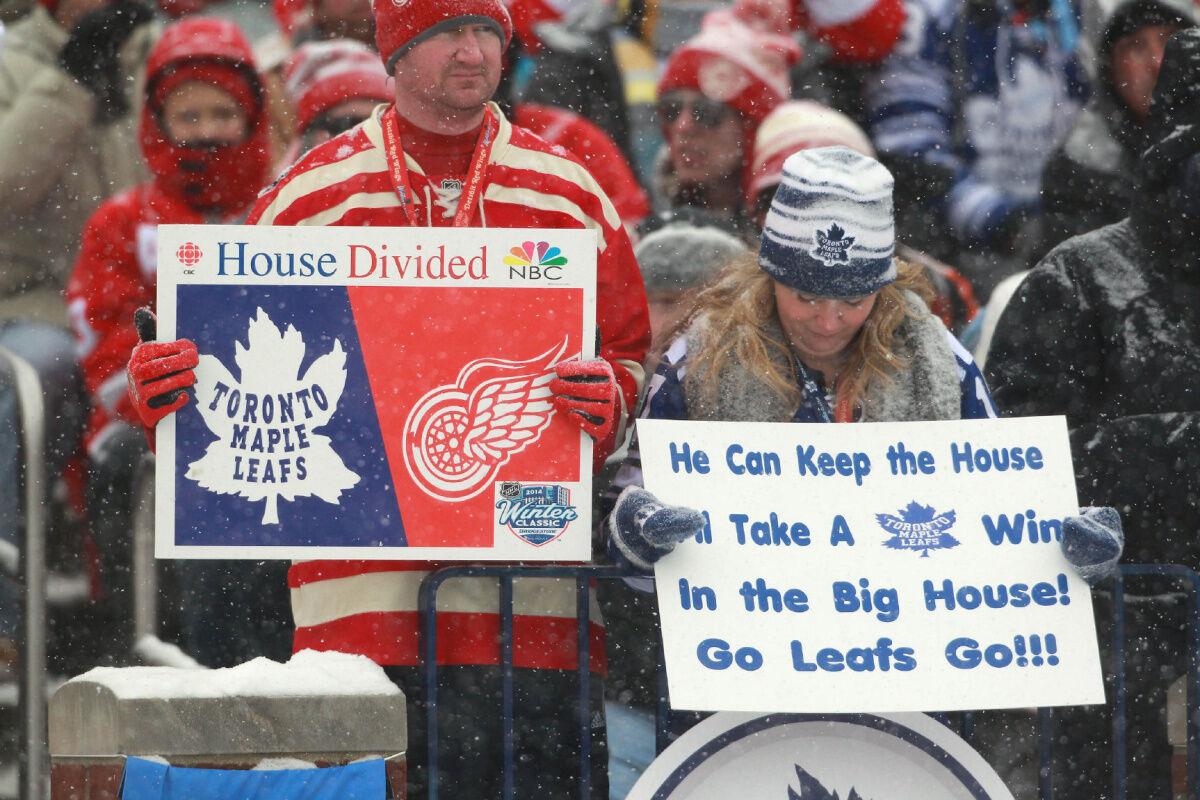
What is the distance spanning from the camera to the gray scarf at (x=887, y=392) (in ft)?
14.2

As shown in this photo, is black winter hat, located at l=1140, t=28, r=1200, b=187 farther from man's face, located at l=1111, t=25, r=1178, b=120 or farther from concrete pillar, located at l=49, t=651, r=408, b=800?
concrete pillar, located at l=49, t=651, r=408, b=800

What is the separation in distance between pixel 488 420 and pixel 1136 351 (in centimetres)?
184

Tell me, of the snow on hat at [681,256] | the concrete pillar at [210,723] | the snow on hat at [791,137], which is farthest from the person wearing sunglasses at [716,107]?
the concrete pillar at [210,723]

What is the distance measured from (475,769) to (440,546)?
0.61m

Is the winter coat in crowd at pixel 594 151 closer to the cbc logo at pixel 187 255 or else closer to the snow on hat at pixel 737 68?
the snow on hat at pixel 737 68

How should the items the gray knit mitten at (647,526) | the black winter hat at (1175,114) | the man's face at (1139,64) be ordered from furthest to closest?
the man's face at (1139,64) → the black winter hat at (1175,114) → the gray knit mitten at (647,526)

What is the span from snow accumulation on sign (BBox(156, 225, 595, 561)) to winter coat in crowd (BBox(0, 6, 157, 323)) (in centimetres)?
276

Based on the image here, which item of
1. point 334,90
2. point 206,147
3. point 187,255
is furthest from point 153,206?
point 187,255

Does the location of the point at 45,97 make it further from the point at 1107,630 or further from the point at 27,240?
the point at 1107,630

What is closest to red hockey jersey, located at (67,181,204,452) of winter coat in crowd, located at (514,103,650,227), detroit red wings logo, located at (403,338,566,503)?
winter coat in crowd, located at (514,103,650,227)

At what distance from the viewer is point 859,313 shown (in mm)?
4336

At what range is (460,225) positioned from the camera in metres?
4.57

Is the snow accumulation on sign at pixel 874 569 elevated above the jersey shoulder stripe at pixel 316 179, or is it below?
below

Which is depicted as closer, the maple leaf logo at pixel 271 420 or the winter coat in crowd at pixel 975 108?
the maple leaf logo at pixel 271 420
